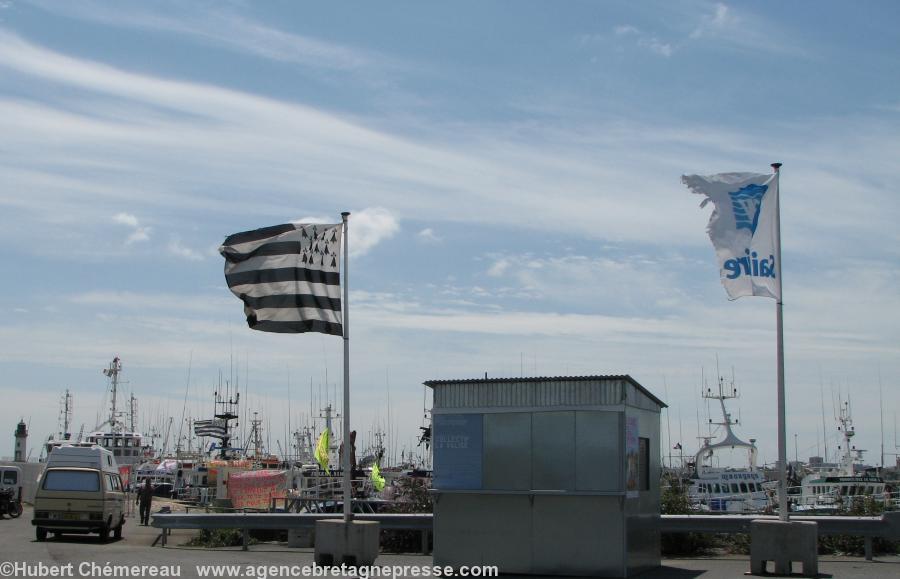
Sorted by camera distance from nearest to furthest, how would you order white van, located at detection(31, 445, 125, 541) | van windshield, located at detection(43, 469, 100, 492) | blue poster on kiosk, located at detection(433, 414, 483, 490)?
1. blue poster on kiosk, located at detection(433, 414, 483, 490)
2. white van, located at detection(31, 445, 125, 541)
3. van windshield, located at detection(43, 469, 100, 492)

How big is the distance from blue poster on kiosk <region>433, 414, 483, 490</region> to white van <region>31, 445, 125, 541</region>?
37.3 ft

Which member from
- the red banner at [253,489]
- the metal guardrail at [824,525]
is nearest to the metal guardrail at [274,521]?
the metal guardrail at [824,525]

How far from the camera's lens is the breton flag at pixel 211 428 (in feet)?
259

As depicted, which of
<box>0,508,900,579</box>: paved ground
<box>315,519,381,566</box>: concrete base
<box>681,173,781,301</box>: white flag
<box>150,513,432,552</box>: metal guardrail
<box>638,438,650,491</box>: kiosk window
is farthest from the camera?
<box>150,513,432,552</box>: metal guardrail

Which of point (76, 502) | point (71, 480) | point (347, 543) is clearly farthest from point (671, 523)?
point (71, 480)

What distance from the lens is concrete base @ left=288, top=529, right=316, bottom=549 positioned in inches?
949

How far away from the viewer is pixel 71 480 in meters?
26.1

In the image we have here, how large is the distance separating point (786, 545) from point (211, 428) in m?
67.5

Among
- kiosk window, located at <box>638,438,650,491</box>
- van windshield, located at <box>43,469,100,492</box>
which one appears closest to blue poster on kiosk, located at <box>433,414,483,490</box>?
kiosk window, located at <box>638,438,650,491</box>

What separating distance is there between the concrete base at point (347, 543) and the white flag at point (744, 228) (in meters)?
7.96

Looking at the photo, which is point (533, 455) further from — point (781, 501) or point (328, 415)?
point (328, 415)

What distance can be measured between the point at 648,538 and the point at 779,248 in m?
6.08

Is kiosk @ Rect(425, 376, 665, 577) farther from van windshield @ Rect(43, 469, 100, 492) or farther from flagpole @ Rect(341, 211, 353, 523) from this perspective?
van windshield @ Rect(43, 469, 100, 492)

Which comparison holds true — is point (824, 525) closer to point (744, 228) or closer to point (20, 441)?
point (744, 228)
